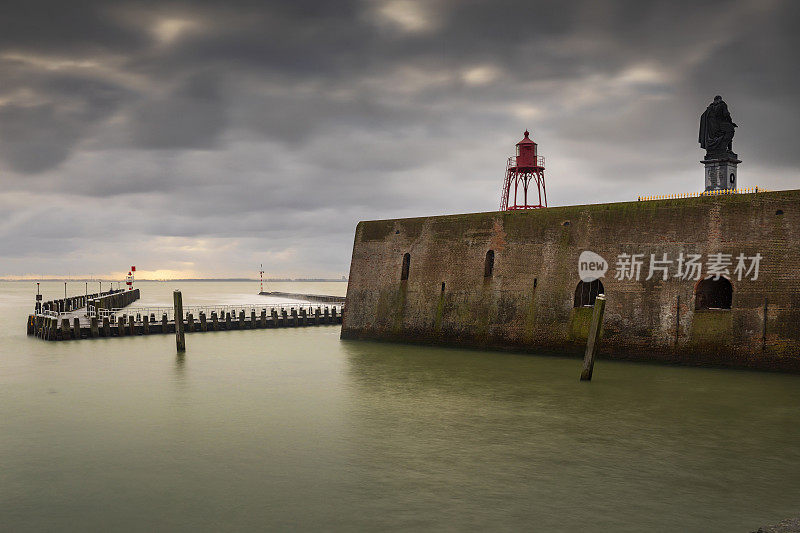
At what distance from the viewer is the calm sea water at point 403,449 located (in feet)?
24.2

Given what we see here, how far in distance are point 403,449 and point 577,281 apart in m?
11.0

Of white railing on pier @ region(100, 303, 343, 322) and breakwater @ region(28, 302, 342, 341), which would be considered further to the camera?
white railing on pier @ region(100, 303, 343, 322)

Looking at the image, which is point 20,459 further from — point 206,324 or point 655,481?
point 206,324

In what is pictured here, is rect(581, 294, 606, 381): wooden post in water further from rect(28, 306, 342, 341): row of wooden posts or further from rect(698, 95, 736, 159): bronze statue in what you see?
rect(698, 95, 736, 159): bronze statue

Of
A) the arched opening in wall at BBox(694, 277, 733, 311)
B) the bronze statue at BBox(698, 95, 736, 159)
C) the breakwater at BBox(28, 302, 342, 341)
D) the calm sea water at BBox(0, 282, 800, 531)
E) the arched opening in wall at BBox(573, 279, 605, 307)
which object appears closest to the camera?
the calm sea water at BBox(0, 282, 800, 531)

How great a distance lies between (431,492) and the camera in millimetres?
7988

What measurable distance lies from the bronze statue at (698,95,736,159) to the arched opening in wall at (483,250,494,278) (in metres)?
20.2

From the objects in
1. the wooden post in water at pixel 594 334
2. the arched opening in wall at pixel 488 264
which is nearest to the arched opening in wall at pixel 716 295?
the wooden post in water at pixel 594 334

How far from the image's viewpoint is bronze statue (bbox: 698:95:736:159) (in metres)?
34.9

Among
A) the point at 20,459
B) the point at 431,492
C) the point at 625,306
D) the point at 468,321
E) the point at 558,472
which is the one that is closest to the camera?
the point at 431,492

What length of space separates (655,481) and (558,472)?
1232 millimetres

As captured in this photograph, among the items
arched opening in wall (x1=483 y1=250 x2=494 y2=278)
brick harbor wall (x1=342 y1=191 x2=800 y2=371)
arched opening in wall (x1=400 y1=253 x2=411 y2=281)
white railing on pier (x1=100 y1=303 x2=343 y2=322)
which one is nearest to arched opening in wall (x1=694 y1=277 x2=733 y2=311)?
brick harbor wall (x1=342 y1=191 x2=800 y2=371)

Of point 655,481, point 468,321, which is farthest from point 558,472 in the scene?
point 468,321

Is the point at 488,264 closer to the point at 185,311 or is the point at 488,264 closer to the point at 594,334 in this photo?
the point at 594,334
